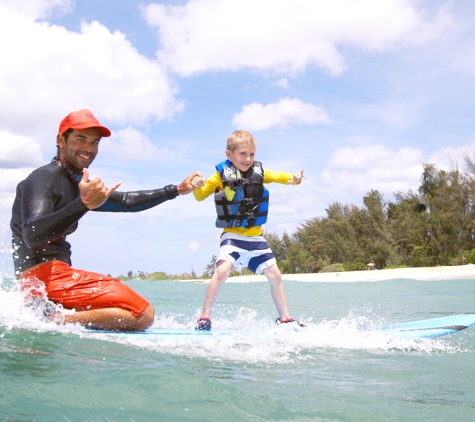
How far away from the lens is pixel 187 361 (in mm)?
2520

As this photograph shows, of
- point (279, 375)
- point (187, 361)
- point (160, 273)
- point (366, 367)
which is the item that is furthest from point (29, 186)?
point (160, 273)

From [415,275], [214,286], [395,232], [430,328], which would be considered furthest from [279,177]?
[395,232]

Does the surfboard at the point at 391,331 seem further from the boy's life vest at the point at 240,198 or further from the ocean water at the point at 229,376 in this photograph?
the boy's life vest at the point at 240,198

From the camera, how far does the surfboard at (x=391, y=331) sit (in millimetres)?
3164

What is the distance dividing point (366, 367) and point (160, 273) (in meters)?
17.5

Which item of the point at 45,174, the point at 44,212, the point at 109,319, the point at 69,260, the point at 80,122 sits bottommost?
the point at 109,319

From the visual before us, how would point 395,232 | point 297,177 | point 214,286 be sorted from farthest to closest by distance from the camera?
point 395,232 < point 297,177 < point 214,286

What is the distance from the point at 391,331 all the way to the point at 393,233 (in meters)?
21.8

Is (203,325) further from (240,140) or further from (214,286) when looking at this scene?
(240,140)

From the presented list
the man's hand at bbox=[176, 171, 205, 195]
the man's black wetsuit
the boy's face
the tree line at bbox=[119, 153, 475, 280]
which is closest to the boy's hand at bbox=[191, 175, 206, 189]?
the man's hand at bbox=[176, 171, 205, 195]

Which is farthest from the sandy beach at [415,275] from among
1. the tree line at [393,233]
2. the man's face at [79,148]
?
the man's face at [79,148]

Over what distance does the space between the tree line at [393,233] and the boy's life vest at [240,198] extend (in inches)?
608

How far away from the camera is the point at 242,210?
430 centimetres

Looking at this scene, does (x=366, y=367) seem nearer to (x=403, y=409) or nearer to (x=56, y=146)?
(x=403, y=409)
